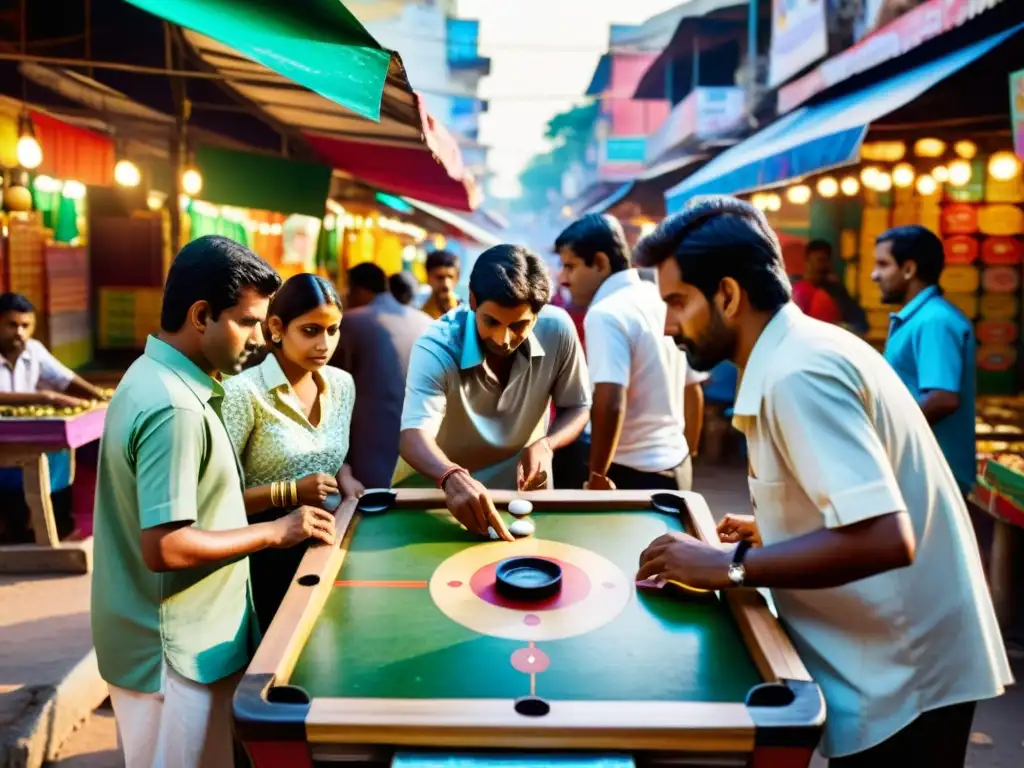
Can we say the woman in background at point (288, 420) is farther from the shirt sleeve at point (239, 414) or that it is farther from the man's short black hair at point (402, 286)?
the man's short black hair at point (402, 286)

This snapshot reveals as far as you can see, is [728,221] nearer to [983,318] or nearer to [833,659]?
[833,659]

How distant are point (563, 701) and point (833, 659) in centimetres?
63

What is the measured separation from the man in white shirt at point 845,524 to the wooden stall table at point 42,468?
452 cm

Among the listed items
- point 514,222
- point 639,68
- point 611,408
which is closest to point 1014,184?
point 611,408

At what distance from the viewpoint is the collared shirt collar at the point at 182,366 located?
212 centimetres

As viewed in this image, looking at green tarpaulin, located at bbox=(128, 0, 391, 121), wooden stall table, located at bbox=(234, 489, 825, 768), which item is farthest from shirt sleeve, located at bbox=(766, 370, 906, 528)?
green tarpaulin, located at bbox=(128, 0, 391, 121)

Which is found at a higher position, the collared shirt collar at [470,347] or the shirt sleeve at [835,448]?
the collared shirt collar at [470,347]

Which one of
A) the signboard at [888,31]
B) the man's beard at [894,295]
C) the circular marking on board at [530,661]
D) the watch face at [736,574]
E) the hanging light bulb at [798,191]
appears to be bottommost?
the circular marking on board at [530,661]

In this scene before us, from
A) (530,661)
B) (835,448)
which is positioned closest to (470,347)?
(530,661)

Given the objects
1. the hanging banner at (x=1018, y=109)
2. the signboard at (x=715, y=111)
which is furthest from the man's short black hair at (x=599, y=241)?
the signboard at (x=715, y=111)

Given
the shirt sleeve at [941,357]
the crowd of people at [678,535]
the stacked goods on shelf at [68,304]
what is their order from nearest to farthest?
the crowd of people at [678,535] → the shirt sleeve at [941,357] → the stacked goods on shelf at [68,304]

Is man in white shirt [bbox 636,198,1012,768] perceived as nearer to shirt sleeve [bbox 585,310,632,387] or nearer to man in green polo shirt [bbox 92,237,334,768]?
man in green polo shirt [bbox 92,237,334,768]

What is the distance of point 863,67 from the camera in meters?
9.69

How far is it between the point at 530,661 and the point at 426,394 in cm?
150
